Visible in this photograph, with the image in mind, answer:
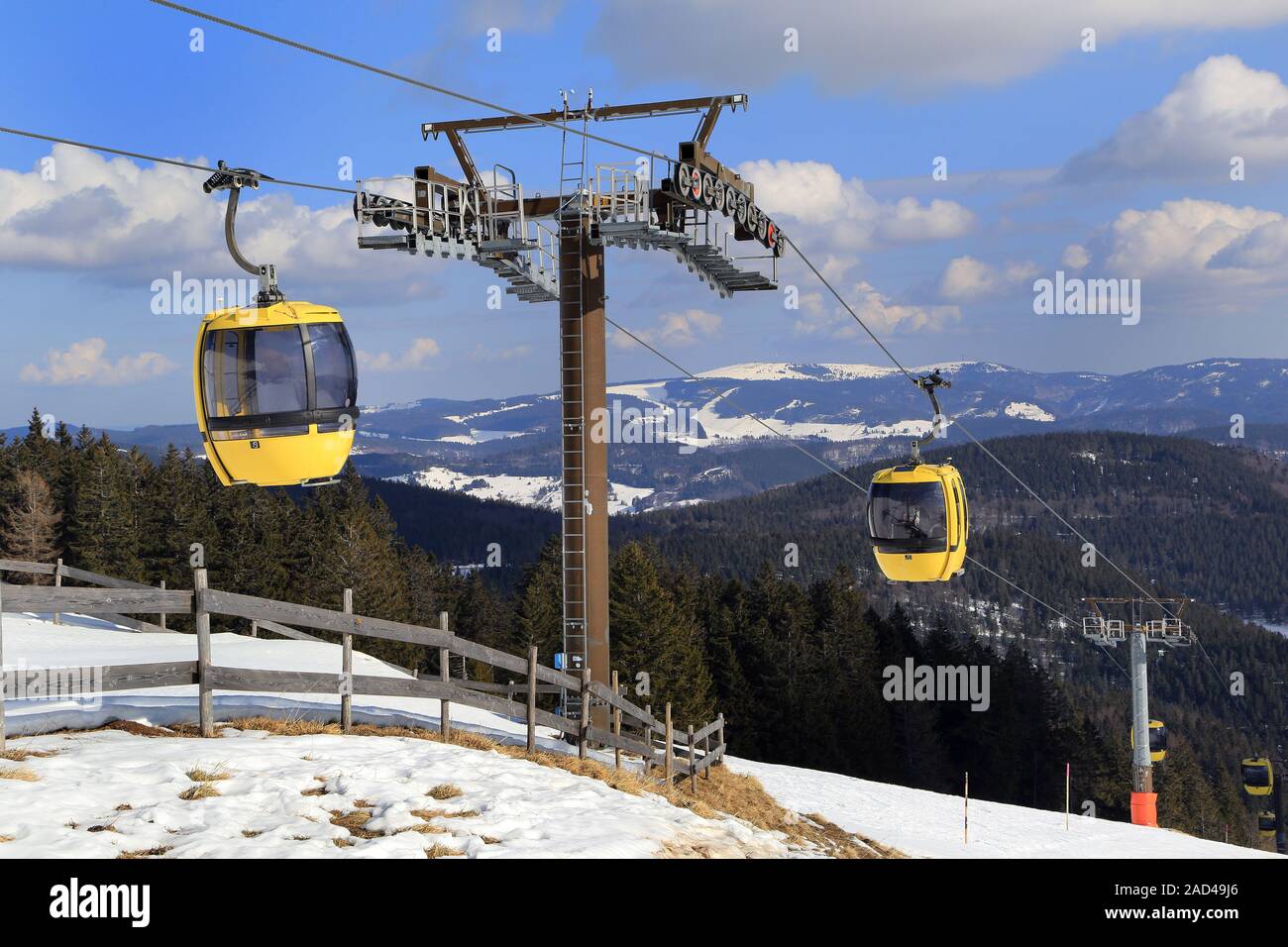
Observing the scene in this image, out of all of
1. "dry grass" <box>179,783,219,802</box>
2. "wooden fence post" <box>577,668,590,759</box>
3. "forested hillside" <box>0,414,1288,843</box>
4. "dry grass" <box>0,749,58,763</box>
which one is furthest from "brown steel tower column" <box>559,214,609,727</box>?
"forested hillside" <box>0,414,1288,843</box>

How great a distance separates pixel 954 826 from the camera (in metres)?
28.0

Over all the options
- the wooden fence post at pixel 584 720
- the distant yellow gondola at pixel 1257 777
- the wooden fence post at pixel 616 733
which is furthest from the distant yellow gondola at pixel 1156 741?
the wooden fence post at pixel 584 720

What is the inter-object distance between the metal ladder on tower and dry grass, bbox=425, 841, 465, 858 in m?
16.1

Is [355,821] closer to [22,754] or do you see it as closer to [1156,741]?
[22,754]

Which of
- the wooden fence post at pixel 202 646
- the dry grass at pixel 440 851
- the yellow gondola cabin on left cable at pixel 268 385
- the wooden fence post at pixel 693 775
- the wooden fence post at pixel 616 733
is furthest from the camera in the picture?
the wooden fence post at pixel 693 775

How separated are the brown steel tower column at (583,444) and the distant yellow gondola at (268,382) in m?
12.6

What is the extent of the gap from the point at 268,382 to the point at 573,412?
515 inches

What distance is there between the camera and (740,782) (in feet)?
87.3

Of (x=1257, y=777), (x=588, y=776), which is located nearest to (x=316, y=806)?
(x=588, y=776)

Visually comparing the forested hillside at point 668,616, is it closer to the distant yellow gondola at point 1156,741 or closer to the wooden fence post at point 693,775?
the distant yellow gondola at point 1156,741

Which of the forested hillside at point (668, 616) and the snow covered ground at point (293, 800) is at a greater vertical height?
the snow covered ground at point (293, 800)

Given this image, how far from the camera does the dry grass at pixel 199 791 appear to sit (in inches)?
395
